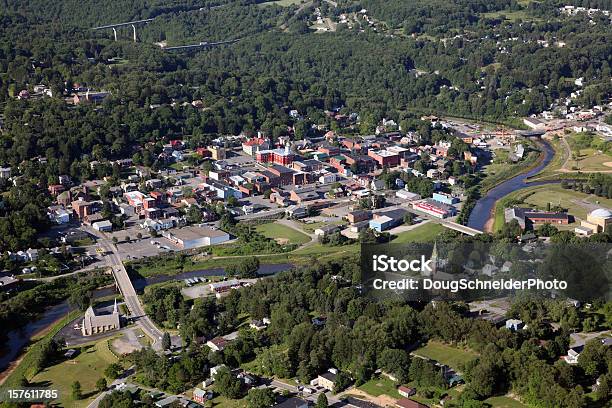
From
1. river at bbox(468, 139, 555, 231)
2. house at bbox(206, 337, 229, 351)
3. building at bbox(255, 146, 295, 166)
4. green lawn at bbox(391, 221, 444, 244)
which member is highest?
building at bbox(255, 146, 295, 166)

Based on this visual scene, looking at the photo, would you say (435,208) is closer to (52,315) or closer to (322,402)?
(52,315)

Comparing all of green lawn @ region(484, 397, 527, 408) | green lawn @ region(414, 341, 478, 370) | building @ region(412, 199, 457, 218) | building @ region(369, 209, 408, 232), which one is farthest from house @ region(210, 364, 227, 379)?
building @ region(412, 199, 457, 218)

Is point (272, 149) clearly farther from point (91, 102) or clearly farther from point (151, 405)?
point (151, 405)

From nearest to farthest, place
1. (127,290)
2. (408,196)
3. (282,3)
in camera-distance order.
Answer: (127,290) → (408,196) → (282,3)

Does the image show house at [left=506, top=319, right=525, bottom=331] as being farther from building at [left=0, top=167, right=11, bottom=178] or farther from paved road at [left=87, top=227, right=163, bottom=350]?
building at [left=0, top=167, right=11, bottom=178]

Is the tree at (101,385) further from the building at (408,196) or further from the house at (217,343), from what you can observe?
the building at (408,196)

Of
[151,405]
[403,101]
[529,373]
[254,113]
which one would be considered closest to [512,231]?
[529,373]

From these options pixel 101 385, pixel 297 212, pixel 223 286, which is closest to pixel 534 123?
pixel 297 212
